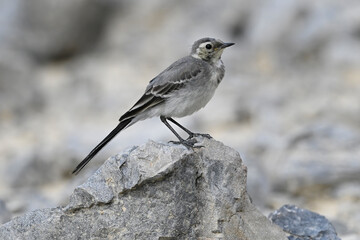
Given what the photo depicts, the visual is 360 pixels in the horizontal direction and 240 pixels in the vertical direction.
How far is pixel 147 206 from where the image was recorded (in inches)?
312

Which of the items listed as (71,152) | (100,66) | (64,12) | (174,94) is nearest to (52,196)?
(71,152)

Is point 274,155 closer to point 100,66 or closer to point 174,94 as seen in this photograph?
point 174,94

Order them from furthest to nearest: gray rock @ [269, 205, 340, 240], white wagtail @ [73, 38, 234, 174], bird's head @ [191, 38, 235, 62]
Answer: bird's head @ [191, 38, 235, 62] → white wagtail @ [73, 38, 234, 174] → gray rock @ [269, 205, 340, 240]

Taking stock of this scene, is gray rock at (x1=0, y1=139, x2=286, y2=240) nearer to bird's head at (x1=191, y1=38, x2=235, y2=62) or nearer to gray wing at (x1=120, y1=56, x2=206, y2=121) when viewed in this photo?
gray wing at (x1=120, y1=56, x2=206, y2=121)

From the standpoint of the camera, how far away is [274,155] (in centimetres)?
1603

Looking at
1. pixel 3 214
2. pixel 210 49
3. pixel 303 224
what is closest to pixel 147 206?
pixel 303 224

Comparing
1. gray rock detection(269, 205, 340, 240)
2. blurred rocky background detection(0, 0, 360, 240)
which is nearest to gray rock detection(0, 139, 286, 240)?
gray rock detection(269, 205, 340, 240)

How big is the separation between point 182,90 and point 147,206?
2396 mm

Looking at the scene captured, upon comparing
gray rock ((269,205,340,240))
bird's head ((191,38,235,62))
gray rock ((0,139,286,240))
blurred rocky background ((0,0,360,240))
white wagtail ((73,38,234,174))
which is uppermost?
blurred rocky background ((0,0,360,240))

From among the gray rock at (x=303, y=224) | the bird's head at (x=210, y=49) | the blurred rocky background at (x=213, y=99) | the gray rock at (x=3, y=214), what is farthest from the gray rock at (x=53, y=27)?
the gray rock at (x=303, y=224)

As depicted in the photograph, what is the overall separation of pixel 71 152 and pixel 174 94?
8.01 meters

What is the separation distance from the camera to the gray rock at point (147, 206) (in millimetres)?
7887

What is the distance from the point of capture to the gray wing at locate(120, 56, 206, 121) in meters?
9.86

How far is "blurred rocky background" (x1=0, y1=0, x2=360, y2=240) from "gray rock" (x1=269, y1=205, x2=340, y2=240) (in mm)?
3233
